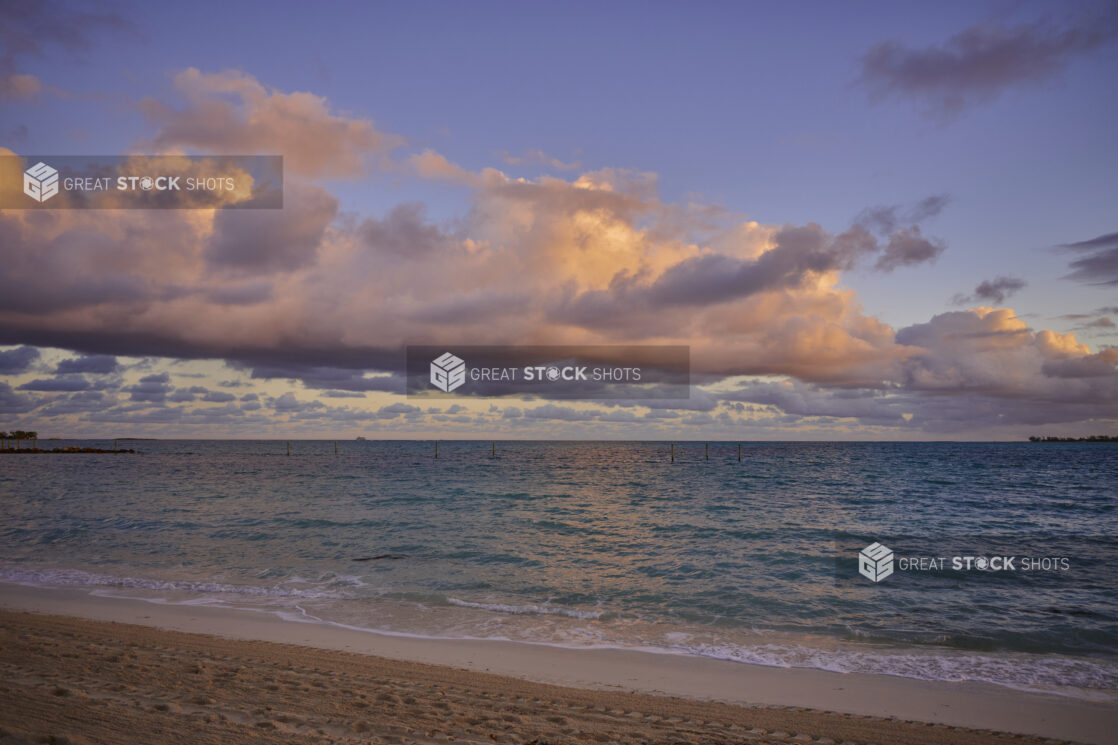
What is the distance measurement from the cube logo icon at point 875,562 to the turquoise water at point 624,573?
55 centimetres

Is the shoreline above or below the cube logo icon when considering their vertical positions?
above

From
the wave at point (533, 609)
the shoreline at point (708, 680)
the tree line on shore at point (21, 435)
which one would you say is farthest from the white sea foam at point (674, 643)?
the tree line on shore at point (21, 435)

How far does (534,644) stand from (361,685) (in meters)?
3.60

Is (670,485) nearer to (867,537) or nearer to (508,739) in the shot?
(867,537)

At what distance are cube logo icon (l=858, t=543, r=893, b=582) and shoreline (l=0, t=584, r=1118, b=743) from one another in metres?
7.66

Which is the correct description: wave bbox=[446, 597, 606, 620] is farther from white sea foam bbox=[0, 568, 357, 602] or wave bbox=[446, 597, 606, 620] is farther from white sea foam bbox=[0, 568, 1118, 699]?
white sea foam bbox=[0, 568, 357, 602]

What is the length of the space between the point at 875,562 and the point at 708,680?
39.1 feet

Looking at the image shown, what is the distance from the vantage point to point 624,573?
53.6ft

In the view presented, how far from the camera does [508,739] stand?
5.98 meters

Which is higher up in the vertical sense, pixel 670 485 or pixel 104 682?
pixel 104 682

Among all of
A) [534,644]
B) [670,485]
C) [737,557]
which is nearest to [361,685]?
[534,644]

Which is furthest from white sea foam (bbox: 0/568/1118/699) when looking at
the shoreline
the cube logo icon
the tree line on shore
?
the tree line on shore

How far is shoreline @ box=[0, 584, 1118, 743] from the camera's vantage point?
25.2 feet

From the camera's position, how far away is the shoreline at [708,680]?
25.2 feet
